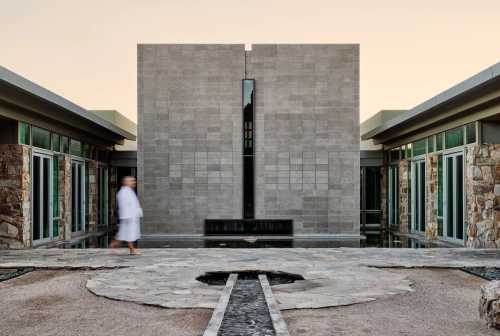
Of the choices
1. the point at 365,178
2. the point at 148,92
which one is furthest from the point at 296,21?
the point at 365,178

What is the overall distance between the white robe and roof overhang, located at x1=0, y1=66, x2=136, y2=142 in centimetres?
321

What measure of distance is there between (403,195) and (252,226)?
6.22 meters

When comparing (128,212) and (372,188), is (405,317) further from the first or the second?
(372,188)

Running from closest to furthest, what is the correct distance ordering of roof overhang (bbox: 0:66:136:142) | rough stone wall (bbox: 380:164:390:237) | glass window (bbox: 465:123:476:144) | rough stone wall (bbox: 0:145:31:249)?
roof overhang (bbox: 0:66:136:142) → rough stone wall (bbox: 0:145:31:249) → glass window (bbox: 465:123:476:144) → rough stone wall (bbox: 380:164:390:237)

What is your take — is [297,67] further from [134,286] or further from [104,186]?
[134,286]

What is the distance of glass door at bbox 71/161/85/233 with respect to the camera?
18734mm

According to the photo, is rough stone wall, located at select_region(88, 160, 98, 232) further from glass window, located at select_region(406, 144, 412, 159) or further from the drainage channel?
the drainage channel

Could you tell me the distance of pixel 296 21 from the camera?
690 inches

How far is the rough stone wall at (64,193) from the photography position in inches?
672

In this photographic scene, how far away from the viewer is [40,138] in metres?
15.5

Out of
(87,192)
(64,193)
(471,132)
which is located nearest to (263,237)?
(64,193)

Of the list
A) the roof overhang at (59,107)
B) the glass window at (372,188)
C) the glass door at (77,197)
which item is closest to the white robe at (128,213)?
the roof overhang at (59,107)

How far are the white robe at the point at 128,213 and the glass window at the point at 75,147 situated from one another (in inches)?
289

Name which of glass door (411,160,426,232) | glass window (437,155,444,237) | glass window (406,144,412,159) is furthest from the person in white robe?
glass window (406,144,412,159)
